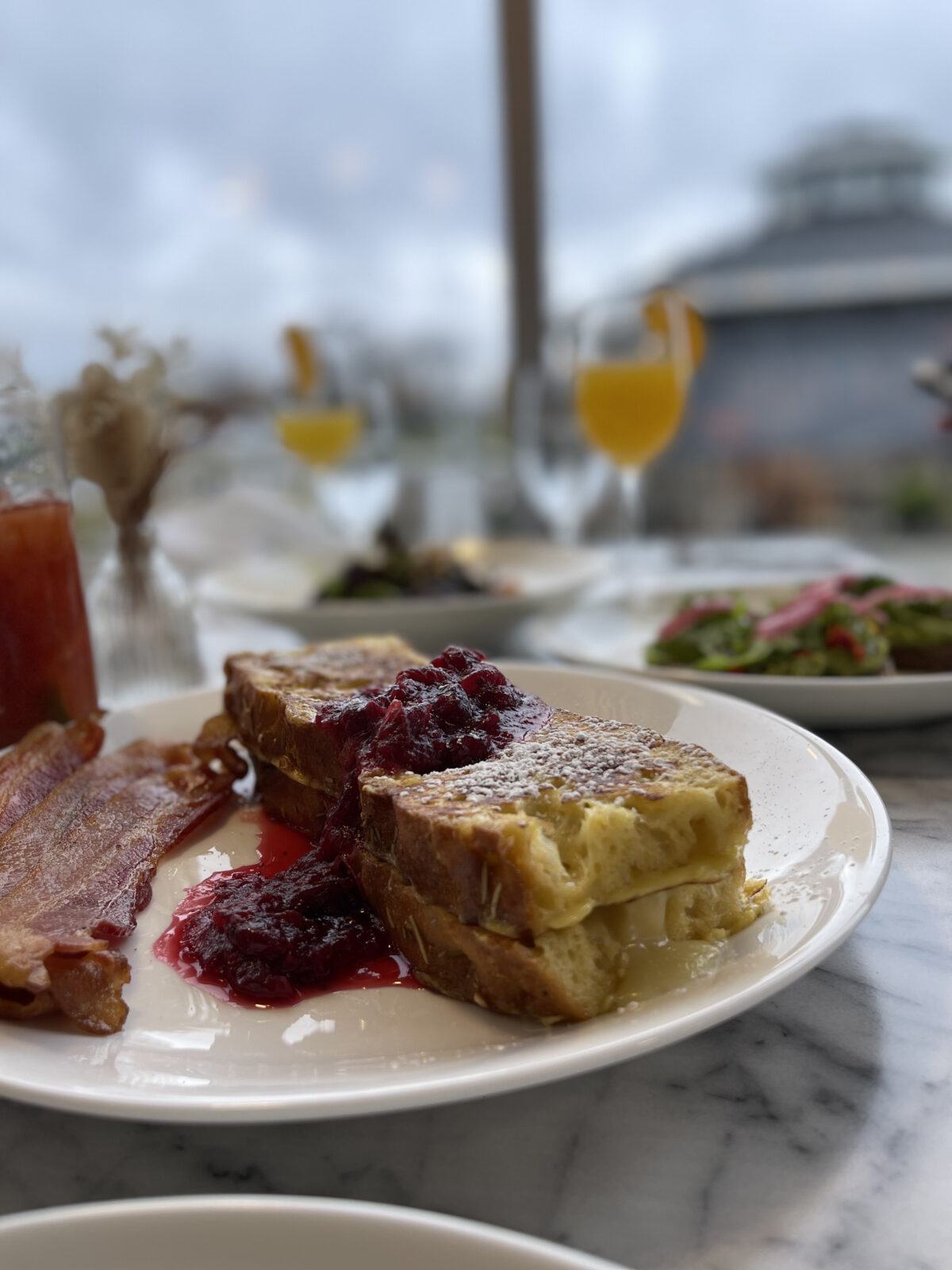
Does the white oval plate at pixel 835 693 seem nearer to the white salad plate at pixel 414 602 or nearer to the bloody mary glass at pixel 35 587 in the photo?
the white salad plate at pixel 414 602

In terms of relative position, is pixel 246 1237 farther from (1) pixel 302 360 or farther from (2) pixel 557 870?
(1) pixel 302 360

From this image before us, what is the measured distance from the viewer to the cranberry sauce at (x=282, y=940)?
105 centimetres

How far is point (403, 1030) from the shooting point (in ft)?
3.18

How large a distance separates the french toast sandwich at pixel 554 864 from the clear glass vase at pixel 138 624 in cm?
133

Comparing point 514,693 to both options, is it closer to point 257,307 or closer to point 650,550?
point 650,550

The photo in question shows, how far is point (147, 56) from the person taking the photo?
685 cm

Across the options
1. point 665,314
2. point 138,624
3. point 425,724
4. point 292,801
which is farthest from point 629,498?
point 425,724

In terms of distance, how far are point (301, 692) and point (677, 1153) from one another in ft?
3.09

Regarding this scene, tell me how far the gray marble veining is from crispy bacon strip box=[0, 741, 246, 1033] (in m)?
0.11

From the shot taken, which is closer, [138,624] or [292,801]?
[292,801]

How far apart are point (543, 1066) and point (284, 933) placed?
1.28ft

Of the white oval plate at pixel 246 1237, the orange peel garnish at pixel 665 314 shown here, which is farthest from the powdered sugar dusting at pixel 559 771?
the orange peel garnish at pixel 665 314

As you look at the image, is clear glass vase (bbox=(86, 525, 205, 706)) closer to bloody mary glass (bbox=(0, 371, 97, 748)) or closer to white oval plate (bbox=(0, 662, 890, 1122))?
bloody mary glass (bbox=(0, 371, 97, 748))

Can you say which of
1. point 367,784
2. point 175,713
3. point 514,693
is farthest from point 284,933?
point 175,713
